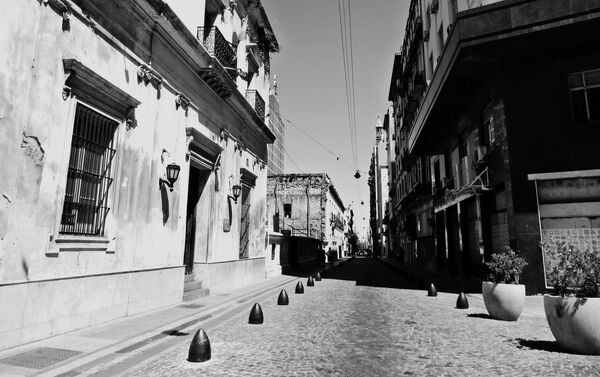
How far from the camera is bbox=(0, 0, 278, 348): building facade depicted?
554cm

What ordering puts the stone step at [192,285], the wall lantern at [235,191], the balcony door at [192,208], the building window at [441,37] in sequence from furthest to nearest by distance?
1. the building window at [441,37]
2. the wall lantern at [235,191]
3. the balcony door at [192,208]
4. the stone step at [192,285]

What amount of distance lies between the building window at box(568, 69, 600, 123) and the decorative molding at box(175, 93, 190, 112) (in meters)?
12.2

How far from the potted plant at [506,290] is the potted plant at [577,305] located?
7.26 ft

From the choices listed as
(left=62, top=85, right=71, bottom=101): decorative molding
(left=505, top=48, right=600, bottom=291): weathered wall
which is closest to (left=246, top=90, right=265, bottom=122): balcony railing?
(left=505, top=48, right=600, bottom=291): weathered wall

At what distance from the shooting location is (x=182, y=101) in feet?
34.3

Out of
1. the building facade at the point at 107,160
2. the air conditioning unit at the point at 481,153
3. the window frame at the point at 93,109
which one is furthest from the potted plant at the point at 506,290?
the window frame at the point at 93,109

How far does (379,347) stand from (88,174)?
6294 mm

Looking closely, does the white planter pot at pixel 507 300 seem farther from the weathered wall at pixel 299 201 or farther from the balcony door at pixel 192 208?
the weathered wall at pixel 299 201

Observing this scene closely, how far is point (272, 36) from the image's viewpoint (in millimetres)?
20141

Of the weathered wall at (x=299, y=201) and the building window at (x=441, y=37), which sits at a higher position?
the building window at (x=441, y=37)

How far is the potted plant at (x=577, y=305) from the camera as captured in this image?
505cm

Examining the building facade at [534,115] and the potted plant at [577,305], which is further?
the building facade at [534,115]

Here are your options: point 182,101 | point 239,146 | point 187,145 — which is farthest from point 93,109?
point 239,146

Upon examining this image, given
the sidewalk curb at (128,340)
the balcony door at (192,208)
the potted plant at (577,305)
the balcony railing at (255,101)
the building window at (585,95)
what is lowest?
the sidewalk curb at (128,340)
